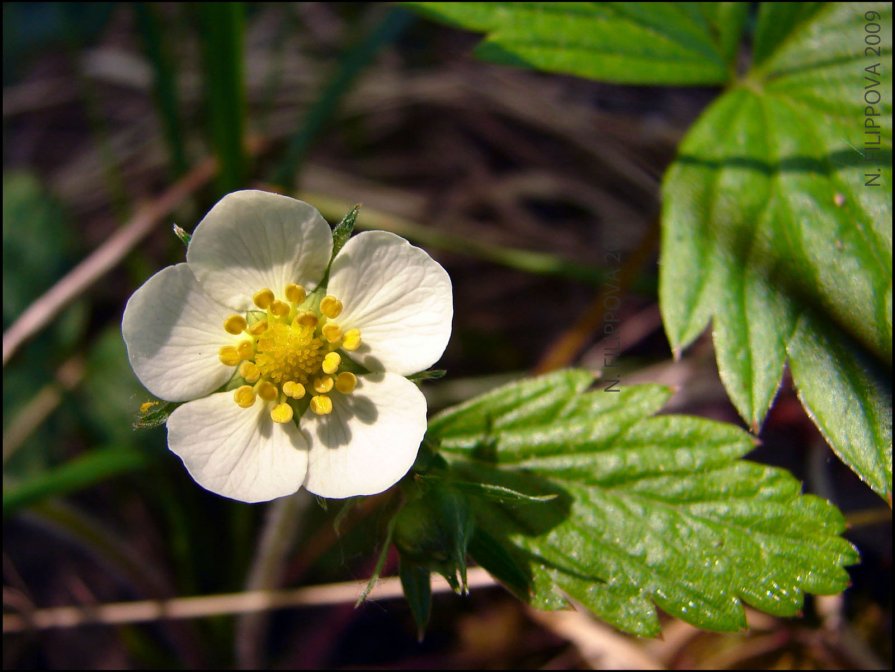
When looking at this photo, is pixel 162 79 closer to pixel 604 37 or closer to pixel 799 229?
pixel 604 37

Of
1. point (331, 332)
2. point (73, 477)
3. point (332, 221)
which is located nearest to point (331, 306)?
point (331, 332)

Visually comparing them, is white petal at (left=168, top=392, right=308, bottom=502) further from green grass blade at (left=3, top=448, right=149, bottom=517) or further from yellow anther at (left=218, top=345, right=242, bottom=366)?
green grass blade at (left=3, top=448, right=149, bottom=517)

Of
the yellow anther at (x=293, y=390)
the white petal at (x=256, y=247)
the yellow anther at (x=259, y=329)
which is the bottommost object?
the yellow anther at (x=293, y=390)

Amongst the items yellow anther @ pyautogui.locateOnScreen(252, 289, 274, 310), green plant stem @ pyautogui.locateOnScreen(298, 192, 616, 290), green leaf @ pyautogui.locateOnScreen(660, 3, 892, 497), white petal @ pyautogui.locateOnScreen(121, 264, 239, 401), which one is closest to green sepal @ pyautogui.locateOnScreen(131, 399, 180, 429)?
→ white petal @ pyautogui.locateOnScreen(121, 264, 239, 401)

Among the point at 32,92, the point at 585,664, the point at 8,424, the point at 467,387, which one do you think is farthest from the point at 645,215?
the point at 32,92

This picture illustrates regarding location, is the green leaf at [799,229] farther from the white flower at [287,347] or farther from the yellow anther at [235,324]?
the yellow anther at [235,324]

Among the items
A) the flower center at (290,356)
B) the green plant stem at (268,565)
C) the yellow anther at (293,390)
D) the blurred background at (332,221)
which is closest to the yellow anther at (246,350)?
the flower center at (290,356)

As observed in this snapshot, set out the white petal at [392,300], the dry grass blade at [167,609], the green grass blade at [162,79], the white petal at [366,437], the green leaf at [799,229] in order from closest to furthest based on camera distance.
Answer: the white petal at [366,437]
the white petal at [392,300]
the green leaf at [799,229]
the dry grass blade at [167,609]
the green grass blade at [162,79]

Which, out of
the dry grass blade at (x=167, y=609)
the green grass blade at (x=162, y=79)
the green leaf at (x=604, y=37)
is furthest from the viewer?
the green grass blade at (x=162, y=79)
